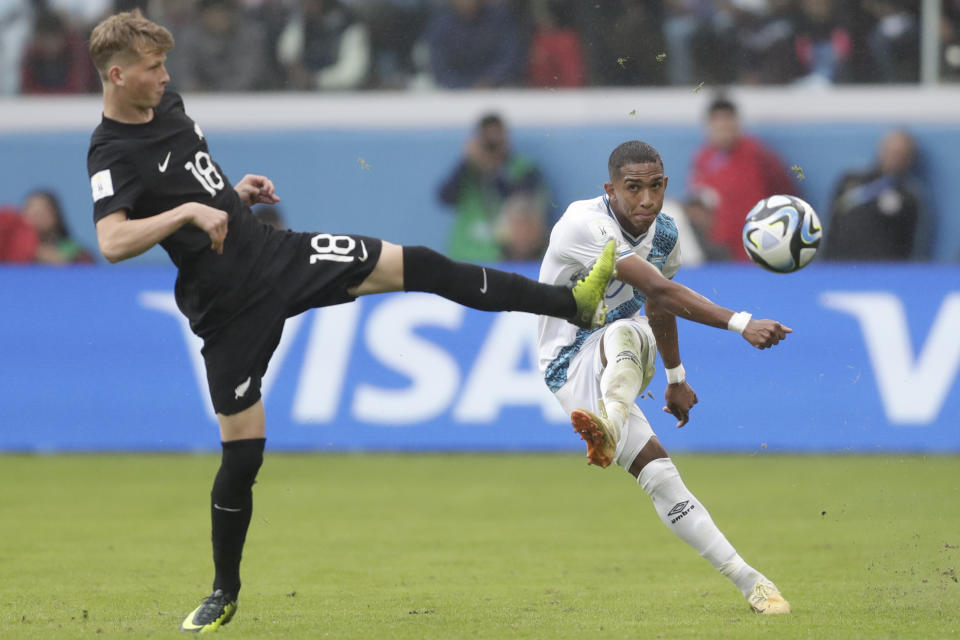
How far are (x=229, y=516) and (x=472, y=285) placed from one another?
59.5 inches

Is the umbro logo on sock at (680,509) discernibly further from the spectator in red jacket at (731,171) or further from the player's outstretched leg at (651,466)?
the spectator in red jacket at (731,171)

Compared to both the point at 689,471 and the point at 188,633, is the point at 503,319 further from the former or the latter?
the point at 188,633

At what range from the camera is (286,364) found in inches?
528

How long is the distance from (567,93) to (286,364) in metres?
5.14

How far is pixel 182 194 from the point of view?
647cm

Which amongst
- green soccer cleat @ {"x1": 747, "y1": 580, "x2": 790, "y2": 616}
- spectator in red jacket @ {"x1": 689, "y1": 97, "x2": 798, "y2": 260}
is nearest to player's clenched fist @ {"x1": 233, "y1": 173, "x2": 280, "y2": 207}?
green soccer cleat @ {"x1": 747, "y1": 580, "x2": 790, "y2": 616}

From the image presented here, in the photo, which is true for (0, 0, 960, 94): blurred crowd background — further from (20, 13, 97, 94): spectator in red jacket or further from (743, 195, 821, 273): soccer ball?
(743, 195, 821, 273): soccer ball

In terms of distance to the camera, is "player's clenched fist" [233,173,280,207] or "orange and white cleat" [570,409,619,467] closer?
"orange and white cleat" [570,409,619,467]

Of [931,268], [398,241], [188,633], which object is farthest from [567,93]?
[188,633]

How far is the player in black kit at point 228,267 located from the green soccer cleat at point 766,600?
1.45 m

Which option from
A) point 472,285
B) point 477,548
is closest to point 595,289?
point 472,285

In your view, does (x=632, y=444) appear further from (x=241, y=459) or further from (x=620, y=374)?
(x=241, y=459)

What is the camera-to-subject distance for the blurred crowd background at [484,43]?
1589 centimetres

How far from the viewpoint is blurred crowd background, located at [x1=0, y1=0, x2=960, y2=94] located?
1589 cm
